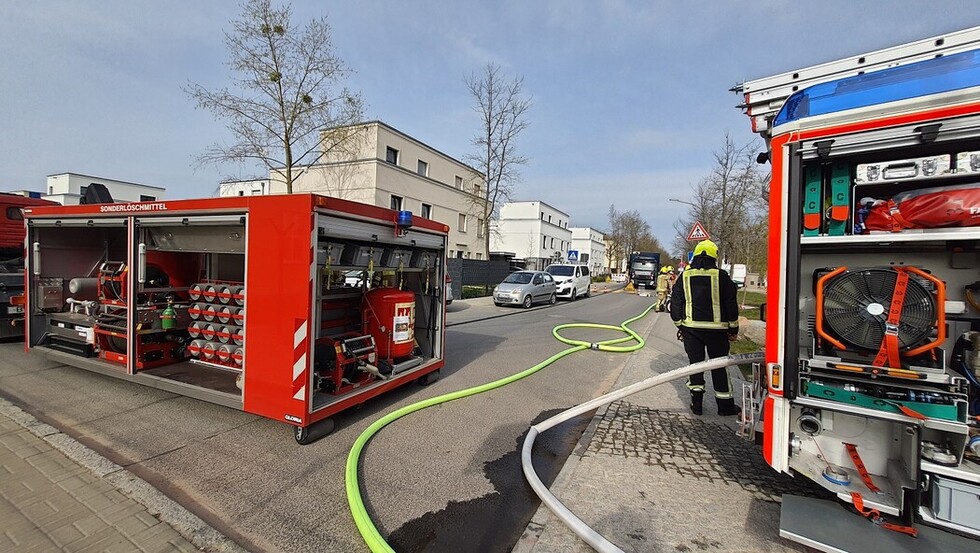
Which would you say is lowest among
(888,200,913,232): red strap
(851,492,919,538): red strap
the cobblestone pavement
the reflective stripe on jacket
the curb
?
the cobblestone pavement

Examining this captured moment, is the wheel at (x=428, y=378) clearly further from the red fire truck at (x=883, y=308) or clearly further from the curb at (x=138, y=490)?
the red fire truck at (x=883, y=308)

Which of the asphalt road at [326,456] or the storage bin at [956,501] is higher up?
the storage bin at [956,501]

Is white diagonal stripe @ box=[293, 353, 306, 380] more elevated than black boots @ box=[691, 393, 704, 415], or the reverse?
white diagonal stripe @ box=[293, 353, 306, 380]

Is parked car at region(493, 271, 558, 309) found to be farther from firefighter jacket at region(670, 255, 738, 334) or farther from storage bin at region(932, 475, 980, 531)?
storage bin at region(932, 475, 980, 531)

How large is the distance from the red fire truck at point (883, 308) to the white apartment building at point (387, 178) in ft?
71.9

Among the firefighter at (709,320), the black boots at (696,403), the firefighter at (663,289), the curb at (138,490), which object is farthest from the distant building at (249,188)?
the black boots at (696,403)

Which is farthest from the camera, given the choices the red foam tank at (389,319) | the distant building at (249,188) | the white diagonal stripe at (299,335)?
the distant building at (249,188)

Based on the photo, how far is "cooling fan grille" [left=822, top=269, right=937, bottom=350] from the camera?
7.88 ft

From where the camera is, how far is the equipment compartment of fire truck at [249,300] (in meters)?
3.92

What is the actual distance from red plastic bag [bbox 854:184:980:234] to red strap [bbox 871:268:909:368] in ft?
0.92

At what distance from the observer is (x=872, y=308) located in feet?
8.21

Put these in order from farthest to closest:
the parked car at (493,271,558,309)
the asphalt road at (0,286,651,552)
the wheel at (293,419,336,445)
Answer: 1. the parked car at (493,271,558,309)
2. the wheel at (293,419,336,445)
3. the asphalt road at (0,286,651,552)

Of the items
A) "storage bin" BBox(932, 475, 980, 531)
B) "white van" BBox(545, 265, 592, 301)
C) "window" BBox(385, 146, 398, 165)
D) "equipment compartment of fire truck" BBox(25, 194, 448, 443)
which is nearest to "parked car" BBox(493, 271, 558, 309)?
"white van" BBox(545, 265, 592, 301)

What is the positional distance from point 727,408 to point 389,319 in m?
4.20
